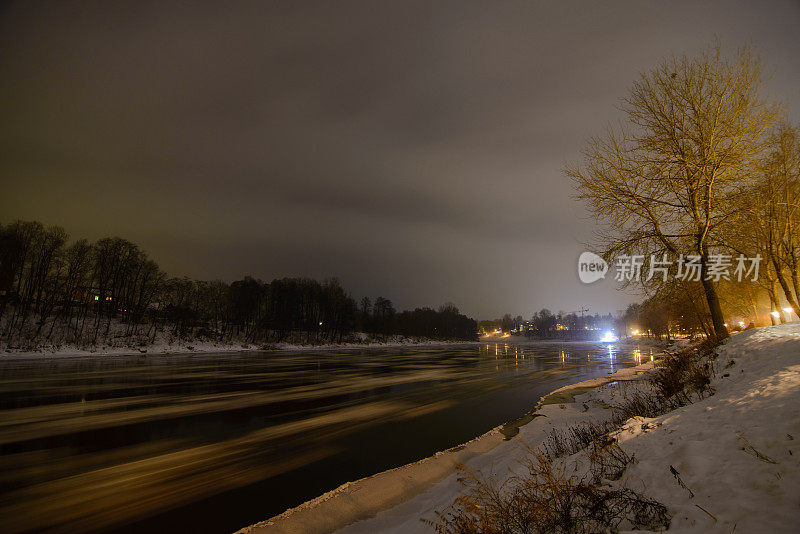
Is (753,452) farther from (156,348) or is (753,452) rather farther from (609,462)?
(156,348)

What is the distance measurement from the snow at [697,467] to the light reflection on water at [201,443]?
98 cm

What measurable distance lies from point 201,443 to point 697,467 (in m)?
10.5

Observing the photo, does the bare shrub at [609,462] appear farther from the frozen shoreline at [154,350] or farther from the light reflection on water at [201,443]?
the frozen shoreline at [154,350]

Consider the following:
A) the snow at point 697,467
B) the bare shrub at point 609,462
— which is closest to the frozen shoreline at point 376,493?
the snow at point 697,467

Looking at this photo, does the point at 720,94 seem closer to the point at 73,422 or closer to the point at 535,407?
the point at 535,407

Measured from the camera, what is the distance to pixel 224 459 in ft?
27.1

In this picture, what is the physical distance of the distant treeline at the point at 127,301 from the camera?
46.3 m

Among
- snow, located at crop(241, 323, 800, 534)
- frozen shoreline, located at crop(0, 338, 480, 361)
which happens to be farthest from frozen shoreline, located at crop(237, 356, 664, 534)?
frozen shoreline, located at crop(0, 338, 480, 361)

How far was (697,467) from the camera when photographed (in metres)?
3.79

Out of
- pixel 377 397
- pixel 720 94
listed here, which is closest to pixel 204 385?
pixel 377 397

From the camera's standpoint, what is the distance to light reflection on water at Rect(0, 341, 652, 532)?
19.9ft

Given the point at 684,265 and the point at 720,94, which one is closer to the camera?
the point at 720,94

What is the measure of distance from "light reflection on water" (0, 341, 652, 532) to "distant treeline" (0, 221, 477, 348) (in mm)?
38784

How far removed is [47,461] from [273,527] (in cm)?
689
